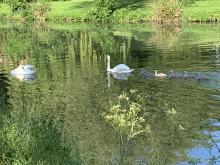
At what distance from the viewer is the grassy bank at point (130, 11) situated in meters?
82.6

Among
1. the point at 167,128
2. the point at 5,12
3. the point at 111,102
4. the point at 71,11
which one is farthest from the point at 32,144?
the point at 5,12

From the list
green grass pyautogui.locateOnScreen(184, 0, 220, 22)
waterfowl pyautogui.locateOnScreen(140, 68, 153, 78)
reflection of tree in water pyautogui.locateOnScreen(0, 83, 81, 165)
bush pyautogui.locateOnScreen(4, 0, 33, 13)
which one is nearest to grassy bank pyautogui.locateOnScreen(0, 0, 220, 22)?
green grass pyautogui.locateOnScreen(184, 0, 220, 22)

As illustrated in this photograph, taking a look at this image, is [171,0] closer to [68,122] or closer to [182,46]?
[182,46]

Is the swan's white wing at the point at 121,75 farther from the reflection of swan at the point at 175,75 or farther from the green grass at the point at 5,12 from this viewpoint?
the green grass at the point at 5,12

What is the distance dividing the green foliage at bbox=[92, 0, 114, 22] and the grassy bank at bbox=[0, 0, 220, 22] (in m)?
1.06

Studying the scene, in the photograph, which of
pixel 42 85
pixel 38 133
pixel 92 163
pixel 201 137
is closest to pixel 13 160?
pixel 38 133

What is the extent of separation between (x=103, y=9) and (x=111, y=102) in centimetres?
6311

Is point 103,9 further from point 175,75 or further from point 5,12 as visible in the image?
point 175,75

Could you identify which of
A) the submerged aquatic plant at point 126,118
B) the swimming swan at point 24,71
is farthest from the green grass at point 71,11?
the submerged aquatic plant at point 126,118

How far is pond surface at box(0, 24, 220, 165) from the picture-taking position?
17812mm

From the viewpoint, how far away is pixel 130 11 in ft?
298

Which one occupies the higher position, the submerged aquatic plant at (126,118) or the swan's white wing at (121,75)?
the submerged aquatic plant at (126,118)

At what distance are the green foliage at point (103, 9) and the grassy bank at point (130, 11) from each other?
1.06m

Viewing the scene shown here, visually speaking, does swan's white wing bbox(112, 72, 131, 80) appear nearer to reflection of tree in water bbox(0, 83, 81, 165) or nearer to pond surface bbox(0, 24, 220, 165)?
pond surface bbox(0, 24, 220, 165)
